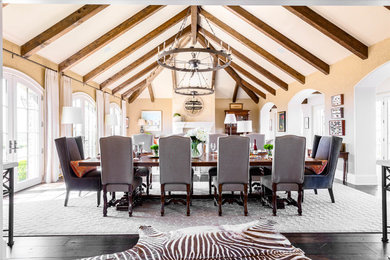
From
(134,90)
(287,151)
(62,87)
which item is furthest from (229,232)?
(134,90)

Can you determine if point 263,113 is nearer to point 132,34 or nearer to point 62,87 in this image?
point 132,34

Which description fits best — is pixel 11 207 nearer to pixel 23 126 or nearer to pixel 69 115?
pixel 23 126

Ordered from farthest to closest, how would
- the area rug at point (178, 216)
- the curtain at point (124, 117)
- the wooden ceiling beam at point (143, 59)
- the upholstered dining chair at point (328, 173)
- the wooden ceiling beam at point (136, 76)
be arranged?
the curtain at point (124, 117) → the wooden ceiling beam at point (136, 76) → the wooden ceiling beam at point (143, 59) → the upholstered dining chair at point (328, 173) → the area rug at point (178, 216)

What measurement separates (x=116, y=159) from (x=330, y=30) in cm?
425

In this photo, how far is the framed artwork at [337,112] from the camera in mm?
5578

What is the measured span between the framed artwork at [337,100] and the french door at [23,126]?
20.5ft

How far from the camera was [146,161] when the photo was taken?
335cm

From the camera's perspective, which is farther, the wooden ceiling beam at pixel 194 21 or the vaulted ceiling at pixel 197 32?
the wooden ceiling beam at pixel 194 21

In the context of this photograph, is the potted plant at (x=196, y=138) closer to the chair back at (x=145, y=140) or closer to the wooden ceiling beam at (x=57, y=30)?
the chair back at (x=145, y=140)

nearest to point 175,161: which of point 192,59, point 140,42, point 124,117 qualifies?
point 192,59

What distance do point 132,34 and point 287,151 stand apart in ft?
15.6

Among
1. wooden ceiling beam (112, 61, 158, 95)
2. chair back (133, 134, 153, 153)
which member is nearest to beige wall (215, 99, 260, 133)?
wooden ceiling beam (112, 61, 158, 95)

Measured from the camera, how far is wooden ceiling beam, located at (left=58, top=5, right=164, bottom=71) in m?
5.38

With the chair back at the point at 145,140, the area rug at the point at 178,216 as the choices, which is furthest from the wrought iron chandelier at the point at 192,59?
the area rug at the point at 178,216
